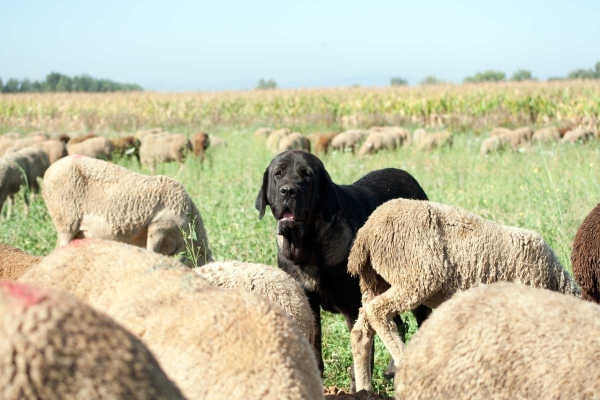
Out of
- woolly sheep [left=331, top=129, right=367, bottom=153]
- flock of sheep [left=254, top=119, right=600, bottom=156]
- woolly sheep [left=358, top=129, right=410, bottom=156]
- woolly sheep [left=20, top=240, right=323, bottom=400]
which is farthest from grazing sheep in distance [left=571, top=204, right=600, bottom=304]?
woolly sheep [left=331, top=129, right=367, bottom=153]

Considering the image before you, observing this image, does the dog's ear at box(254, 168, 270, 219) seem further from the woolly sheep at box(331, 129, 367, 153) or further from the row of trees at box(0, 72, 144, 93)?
the row of trees at box(0, 72, 144, 93)

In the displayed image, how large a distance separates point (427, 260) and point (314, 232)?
1187mm

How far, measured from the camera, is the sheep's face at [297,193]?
6.03 m

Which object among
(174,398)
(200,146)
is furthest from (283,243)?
(200,146)

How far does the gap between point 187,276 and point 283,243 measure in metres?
2.89

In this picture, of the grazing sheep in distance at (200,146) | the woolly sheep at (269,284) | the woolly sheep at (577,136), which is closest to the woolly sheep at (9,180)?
the grazing sheep in distance at (200,146)

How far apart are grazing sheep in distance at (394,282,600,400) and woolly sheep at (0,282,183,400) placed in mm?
1518

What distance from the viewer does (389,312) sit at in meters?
5.36

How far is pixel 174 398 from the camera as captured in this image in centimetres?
213

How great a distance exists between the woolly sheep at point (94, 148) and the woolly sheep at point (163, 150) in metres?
0.97

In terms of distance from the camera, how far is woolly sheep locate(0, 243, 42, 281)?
5.47 metres

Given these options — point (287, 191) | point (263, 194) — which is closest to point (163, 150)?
point (263, 194)

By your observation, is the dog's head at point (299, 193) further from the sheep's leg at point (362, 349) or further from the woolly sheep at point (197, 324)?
the woolly sheep at point (197, 324)

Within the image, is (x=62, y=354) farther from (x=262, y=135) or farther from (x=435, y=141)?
(x=262, y=135)
